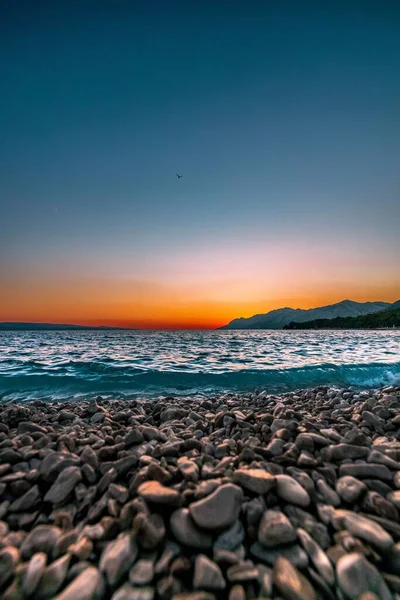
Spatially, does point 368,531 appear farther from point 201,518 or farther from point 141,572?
point 141,572

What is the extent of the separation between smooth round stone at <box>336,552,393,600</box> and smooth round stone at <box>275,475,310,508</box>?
0.50m

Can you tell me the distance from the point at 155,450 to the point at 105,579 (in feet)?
4.56

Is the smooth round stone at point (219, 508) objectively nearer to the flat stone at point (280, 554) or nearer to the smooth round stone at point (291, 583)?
the flat stone at point (280, 554)

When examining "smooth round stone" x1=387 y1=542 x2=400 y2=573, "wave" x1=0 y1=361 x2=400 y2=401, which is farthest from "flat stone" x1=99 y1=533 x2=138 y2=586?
"wave" x1=0 y1=361 x2=400 y2=401

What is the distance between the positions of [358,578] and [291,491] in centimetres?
68

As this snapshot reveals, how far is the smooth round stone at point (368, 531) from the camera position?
1876mm

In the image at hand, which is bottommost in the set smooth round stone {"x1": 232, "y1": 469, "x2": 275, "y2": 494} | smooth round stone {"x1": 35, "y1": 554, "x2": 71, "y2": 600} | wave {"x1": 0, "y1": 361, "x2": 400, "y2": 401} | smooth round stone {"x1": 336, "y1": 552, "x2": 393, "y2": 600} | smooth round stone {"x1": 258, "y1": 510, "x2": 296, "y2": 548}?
wave {"x1": 0, "y1": 361, "x2": 400, "y2": 401}

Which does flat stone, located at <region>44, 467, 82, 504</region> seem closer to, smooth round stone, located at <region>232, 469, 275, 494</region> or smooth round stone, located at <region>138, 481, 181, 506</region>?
smooth round stone, located at <region>138, 481, 181, 506</region>

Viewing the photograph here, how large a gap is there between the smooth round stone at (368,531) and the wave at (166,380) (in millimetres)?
7099

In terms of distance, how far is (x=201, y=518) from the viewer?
2.03 meters

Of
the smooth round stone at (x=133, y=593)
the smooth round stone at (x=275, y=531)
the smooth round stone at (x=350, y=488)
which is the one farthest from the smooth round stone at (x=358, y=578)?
the smooth round stone at (x=133, y=593)

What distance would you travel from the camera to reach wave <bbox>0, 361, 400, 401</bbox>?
30.4 feet

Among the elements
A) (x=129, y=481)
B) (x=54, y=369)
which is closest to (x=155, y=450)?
(x=129, y=481)

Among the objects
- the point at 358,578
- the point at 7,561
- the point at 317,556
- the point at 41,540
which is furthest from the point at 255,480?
the point at 7,561
